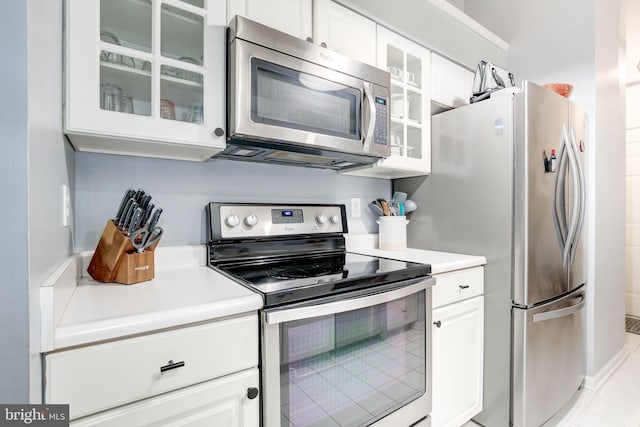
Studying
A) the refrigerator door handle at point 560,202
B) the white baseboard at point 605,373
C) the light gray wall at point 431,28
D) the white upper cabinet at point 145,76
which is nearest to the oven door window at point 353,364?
the white upper cabinet at point 145,76

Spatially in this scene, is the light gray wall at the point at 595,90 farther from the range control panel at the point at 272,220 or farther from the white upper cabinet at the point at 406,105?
the range control panel at the point at 272,220

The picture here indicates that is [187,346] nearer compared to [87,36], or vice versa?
[187,346]

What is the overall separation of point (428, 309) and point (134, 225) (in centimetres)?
118

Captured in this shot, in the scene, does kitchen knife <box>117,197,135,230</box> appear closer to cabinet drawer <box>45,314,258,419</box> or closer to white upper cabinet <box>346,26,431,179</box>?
cabinet drawer <box>45,314,258,419</box>

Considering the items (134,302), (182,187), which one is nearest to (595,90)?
(182,187)

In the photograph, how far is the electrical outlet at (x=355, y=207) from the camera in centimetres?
194

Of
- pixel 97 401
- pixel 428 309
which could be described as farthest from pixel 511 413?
pixel 97 401

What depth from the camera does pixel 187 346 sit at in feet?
2.62

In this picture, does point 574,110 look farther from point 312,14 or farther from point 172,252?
point 172,252

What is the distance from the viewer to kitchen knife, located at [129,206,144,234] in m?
1.04

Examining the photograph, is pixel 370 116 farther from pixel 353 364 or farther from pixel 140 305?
pixel 140 305

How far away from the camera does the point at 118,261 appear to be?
3.39ft

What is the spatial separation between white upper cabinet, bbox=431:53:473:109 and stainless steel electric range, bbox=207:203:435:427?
3.60 feet

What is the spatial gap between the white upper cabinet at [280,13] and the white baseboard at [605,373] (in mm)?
2615
